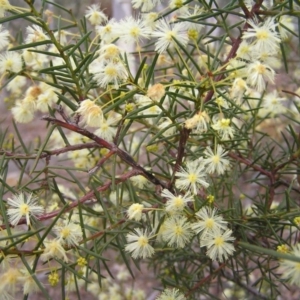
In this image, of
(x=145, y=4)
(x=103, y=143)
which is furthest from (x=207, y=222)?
(x=145, y=4)

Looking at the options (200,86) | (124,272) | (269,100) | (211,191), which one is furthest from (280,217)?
(124,272)

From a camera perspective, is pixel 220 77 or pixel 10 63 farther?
pixel 10 63

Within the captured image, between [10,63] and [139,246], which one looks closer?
[139,246]

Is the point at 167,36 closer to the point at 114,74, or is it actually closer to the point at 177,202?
the point at 114,74

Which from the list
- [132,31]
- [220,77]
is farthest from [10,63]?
[220,77]

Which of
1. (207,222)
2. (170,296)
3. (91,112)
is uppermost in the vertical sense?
(91,112)

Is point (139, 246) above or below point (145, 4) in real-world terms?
below

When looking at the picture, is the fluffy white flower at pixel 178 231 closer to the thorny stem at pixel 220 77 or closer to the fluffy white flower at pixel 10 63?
the thorny stem at pixel 220 77

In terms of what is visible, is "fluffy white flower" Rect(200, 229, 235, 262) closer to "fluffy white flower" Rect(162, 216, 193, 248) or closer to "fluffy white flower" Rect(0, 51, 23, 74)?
"fluffy white flower" Rect(162, 216, 193, 248)

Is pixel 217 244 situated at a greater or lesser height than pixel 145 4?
lesser

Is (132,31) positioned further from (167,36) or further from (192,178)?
(192,178)

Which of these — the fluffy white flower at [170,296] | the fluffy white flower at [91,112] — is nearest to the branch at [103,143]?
the fluffy white flower at [91,112]
